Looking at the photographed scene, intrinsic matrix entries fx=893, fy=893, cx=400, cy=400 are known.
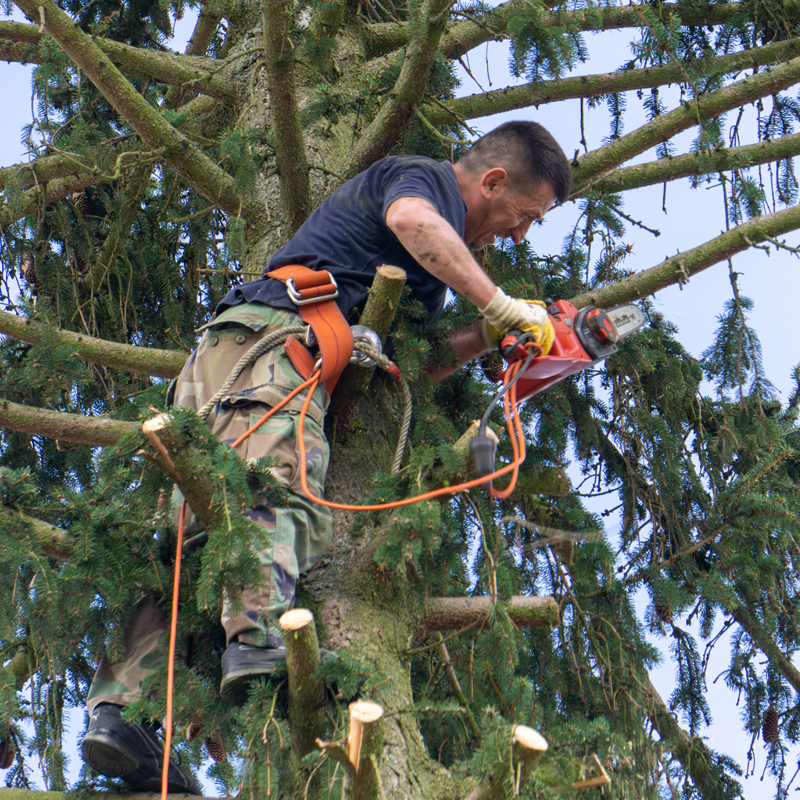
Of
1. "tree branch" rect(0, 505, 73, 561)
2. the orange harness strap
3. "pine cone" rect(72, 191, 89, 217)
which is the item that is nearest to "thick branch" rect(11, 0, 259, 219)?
→ the orange harness strap

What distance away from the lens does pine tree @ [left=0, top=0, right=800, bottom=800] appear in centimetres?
205

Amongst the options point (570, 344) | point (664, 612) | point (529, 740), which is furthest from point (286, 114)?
point (664, 612)

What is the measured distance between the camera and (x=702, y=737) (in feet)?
11.5

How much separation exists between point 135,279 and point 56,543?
90.0 inches

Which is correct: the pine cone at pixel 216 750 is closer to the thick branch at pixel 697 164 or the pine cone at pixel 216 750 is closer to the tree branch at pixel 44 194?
the tree branch at pixel 44 194

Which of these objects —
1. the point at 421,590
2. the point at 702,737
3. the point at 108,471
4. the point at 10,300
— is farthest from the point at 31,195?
the point at 702,737

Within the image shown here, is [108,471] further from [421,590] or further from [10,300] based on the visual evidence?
[10,300]

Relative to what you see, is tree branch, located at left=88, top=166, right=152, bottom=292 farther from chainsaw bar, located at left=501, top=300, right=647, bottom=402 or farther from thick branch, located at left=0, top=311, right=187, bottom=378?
chainsaw bar, located at left=501, top=300, right=647, bottom=402

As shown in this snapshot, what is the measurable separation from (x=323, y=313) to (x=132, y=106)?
3.90 feet

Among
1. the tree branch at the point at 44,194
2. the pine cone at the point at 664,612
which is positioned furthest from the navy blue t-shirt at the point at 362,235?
the pine cone at the point at 664,612

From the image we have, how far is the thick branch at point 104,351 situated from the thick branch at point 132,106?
58 cm

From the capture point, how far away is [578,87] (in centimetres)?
369

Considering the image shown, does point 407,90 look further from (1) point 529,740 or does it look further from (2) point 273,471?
(1) point 529,740

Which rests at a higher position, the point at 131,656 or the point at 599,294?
the point at 599,294
